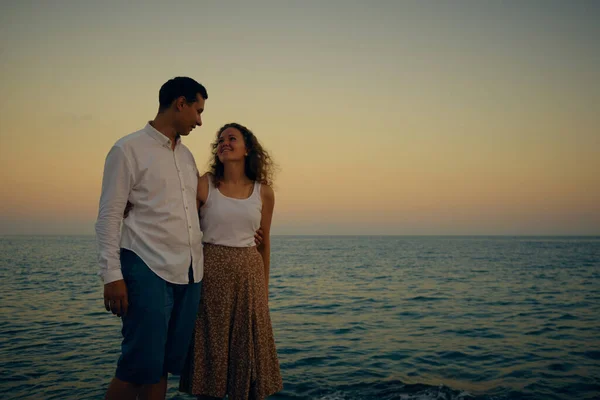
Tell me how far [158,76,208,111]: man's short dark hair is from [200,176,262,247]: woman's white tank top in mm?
759

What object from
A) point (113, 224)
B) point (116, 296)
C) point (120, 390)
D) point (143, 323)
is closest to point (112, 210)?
point (113, 224)

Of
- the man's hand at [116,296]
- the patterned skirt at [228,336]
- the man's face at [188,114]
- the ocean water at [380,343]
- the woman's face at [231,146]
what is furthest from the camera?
the ocean water at [380,343]

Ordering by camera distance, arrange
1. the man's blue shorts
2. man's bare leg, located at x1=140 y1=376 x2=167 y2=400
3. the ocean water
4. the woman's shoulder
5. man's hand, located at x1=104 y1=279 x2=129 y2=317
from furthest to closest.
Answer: the ocean water
the woman's shoulder
man's bare leg, located at x1=140 y1=376 x2=167 y2=400
the man's blue shorts
man's hand, located at x1=104 y1=279 x2=129 y2=317

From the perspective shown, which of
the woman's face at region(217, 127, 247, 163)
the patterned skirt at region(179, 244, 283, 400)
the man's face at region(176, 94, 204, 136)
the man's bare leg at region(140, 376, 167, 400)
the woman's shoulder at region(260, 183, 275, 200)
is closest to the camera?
the man's bare leg at region(140, 376, 167, 400)

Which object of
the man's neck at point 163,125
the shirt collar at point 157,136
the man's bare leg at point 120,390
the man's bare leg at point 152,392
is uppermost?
the man's neck at point 163,125

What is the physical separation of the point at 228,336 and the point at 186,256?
0.84 metres

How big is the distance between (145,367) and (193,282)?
0.62 m

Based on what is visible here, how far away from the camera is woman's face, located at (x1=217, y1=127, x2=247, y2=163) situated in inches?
147

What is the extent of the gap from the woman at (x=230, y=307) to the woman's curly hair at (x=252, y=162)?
165 mm

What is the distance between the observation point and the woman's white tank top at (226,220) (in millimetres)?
3527

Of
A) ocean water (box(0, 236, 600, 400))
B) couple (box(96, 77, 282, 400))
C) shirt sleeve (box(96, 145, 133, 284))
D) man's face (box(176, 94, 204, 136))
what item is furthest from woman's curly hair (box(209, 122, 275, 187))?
ocean water (box(0, 236, 600, 400))

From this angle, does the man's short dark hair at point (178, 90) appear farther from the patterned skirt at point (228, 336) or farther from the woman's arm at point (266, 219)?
the patterned skirt at point (228, 336)

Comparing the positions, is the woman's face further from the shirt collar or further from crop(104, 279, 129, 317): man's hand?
crop(104, 279, 129, 317): man's hand

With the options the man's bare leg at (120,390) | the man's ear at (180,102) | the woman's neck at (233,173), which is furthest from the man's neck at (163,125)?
the man's bare leg at (120,390)
